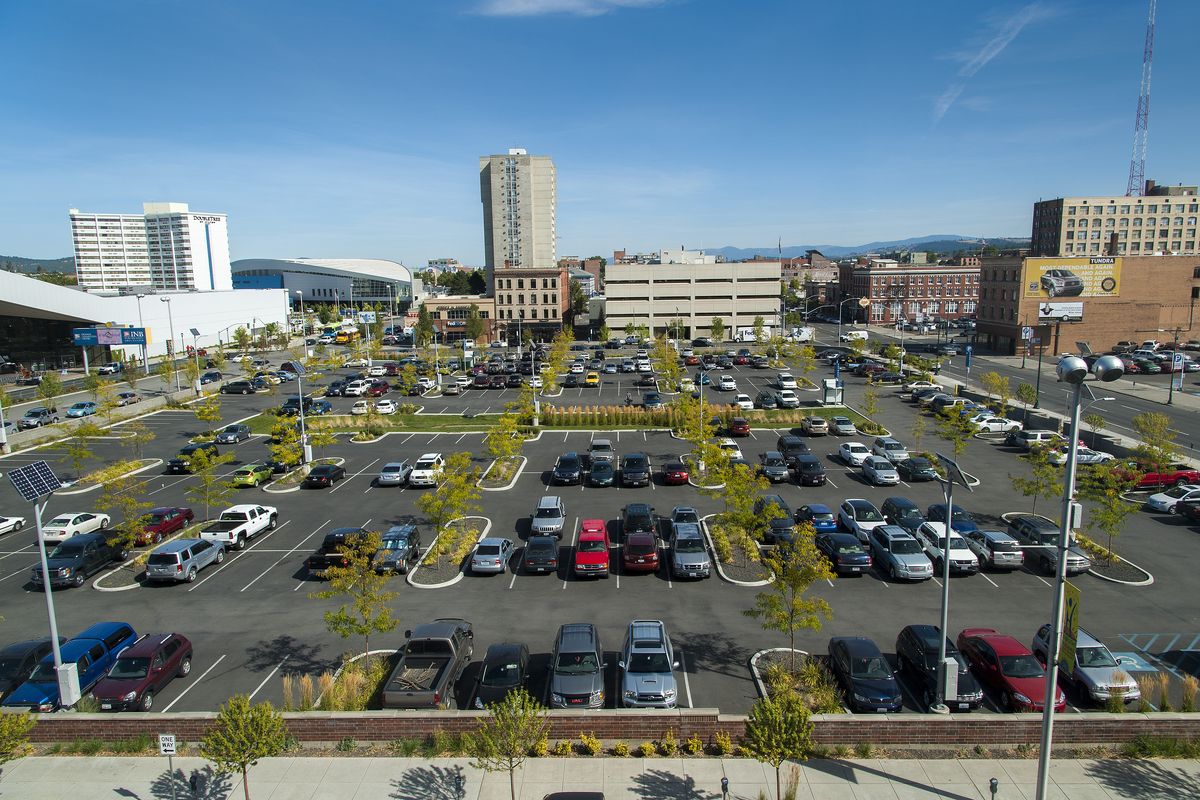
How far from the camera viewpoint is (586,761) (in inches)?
548

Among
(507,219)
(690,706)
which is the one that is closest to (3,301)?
(690,706)

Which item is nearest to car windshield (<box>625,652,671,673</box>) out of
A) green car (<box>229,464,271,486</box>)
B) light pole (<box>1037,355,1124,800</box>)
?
light pole (<box>1037,355,1124,800</box>)

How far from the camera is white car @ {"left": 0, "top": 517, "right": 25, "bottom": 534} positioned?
29.5m

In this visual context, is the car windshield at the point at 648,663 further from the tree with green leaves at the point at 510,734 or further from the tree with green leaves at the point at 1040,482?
the tree with green leaves at the point at 1040,482

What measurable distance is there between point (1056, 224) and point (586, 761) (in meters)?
152

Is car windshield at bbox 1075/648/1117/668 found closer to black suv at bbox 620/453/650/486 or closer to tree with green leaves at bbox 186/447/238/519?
black suv at bbox 620/453/650/486

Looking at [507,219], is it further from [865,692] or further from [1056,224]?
[865,692]

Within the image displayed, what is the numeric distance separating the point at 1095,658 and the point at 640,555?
12934 mm

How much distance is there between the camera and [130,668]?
667 inches

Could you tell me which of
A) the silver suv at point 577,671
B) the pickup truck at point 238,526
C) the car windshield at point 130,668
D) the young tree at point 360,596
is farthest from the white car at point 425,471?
the silver suv at point 577,671

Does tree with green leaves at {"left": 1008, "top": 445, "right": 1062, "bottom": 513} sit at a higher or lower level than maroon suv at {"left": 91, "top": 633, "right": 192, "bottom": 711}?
higher

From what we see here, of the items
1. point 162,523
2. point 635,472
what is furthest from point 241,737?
point 635,472

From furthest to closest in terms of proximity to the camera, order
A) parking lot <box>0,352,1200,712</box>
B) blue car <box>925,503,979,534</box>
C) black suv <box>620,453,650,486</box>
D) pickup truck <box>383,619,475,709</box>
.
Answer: black suv <box>620,453,650,486</box> → blue car <box>925,503,979,534</box> → parking lot <box>0,352,1200,712</box> → pickup truck <box>383,619,475,709</box>

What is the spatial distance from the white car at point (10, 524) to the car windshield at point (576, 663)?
26.5m
